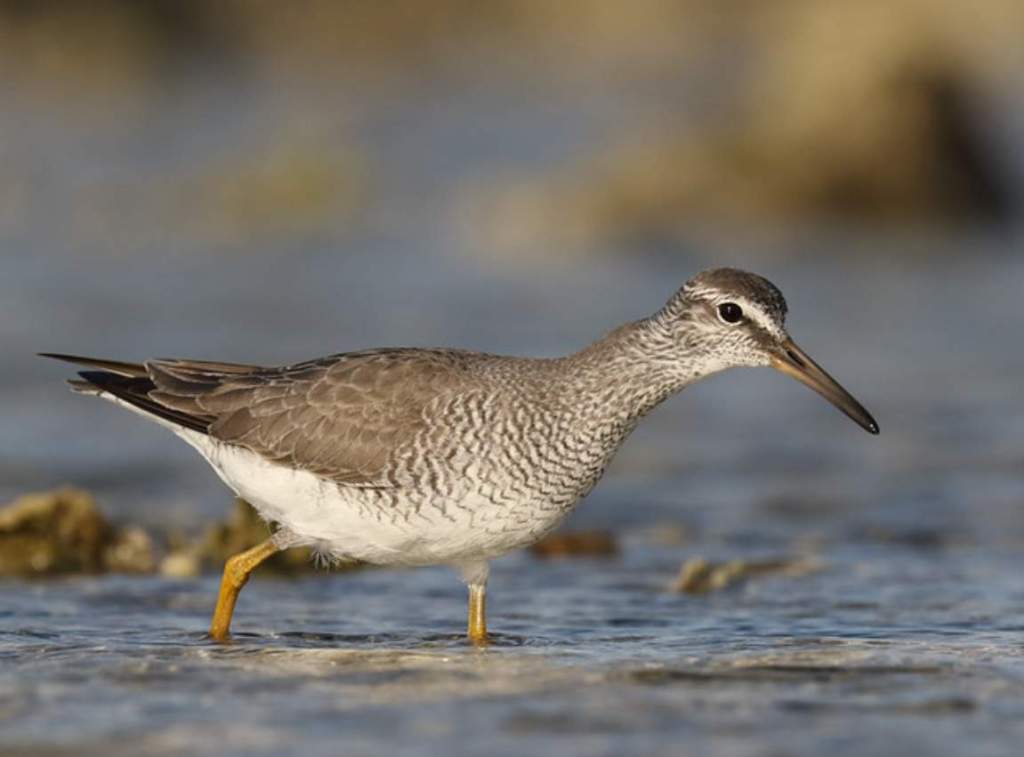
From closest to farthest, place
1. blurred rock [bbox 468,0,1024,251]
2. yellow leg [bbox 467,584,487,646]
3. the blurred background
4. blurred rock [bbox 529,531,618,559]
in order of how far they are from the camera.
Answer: yellow leg [bbox 467,584,487,646]
blurred rock [bbox 529,531,618,559]
the blurred background
blurred rock [bbox 468,0,1024,251]

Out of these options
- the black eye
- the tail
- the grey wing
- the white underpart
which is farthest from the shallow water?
the black eye

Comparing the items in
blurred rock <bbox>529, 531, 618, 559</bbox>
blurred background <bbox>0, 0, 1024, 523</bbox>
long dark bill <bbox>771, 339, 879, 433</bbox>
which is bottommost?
blurred rock <bbox>529, 531, 618, 559</bbox>

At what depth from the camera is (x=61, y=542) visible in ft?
42.2

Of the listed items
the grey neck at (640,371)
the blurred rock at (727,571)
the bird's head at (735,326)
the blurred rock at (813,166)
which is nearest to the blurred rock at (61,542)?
the blurred rock at (727,571)

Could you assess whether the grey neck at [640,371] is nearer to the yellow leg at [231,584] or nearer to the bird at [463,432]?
the bird at [463,432]

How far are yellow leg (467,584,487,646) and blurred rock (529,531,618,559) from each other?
113 inches

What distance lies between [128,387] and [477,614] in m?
2.57

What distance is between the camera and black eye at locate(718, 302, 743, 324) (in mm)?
10711

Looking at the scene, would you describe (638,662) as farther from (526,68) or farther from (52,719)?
(526,68)

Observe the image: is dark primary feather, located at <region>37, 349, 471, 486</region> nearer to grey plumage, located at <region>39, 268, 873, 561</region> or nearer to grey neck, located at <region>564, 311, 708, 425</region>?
grey plumage, located at <region>39, 268, 873, 561</region>

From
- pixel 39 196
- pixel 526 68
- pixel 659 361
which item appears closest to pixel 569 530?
pixel 659 361

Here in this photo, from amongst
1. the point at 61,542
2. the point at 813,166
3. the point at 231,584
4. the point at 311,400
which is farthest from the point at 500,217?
the point at 231,584

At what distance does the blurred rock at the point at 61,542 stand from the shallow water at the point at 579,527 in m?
0.38

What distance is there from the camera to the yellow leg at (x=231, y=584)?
432 inches
